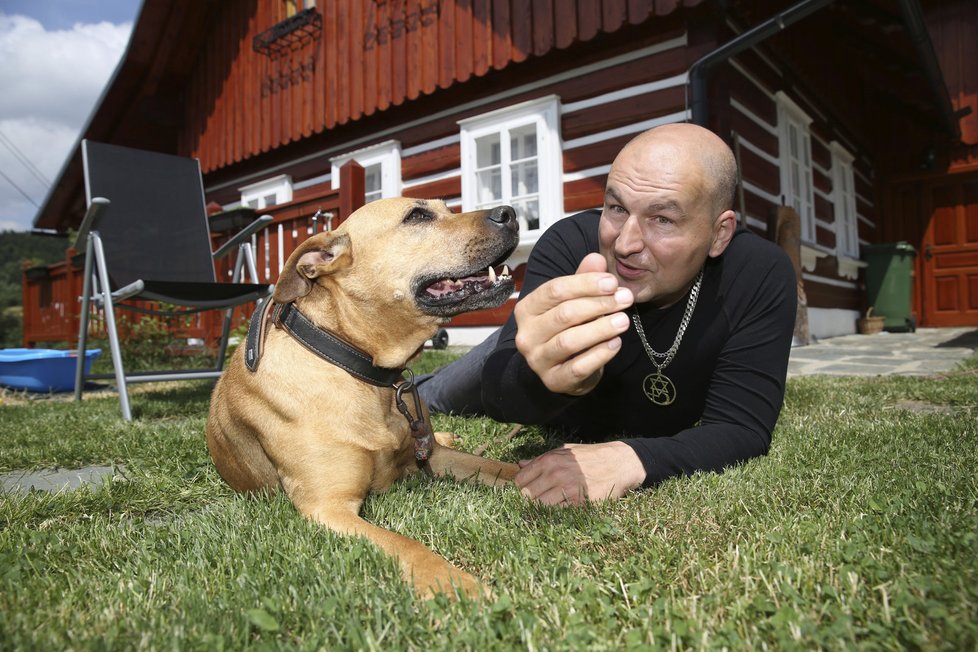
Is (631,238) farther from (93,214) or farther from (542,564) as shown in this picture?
(93,214)

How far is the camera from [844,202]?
10.4m

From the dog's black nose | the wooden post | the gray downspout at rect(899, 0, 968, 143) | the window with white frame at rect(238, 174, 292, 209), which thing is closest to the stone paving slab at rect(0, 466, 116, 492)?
the dog's black nose

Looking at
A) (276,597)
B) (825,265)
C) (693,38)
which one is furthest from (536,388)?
(825,265)

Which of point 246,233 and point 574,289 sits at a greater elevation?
point 246,233

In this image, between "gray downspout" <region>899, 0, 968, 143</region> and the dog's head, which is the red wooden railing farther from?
"gray downspout" <region>899, 0, 968, 143</region>

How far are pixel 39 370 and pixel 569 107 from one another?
5.78 m

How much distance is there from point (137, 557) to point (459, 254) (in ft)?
4.31

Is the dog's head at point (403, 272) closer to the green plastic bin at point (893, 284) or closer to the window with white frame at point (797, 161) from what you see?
the window with white frame at point (797, 161)

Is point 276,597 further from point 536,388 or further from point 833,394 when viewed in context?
point 833,394

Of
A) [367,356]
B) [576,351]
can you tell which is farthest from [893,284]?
[576,351]

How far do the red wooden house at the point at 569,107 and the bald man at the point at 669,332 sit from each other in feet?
12.3

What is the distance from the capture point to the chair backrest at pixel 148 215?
466 cm

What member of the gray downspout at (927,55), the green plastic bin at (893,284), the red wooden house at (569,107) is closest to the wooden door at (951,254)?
the red wooden house at (569,107)

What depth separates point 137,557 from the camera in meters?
1.52
